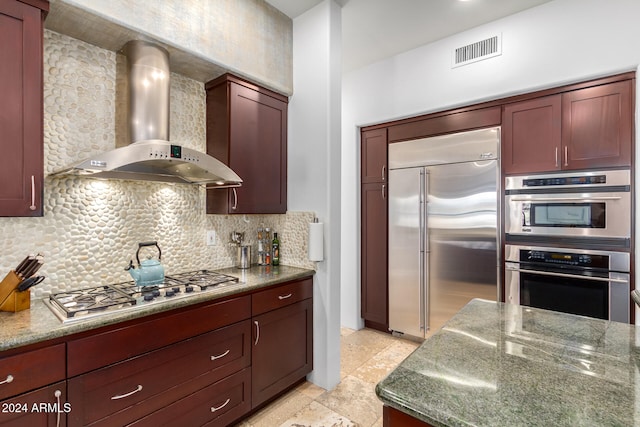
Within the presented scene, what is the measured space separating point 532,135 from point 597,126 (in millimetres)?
400

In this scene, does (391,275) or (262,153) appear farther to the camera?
(391,275)

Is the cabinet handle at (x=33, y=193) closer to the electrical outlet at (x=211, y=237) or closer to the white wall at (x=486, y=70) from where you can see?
the electrical outlet at (x=211, y=237)

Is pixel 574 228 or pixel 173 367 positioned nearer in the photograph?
pixel 173 367

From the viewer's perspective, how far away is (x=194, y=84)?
245cm

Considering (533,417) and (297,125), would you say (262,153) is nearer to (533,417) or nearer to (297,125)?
(297,125)

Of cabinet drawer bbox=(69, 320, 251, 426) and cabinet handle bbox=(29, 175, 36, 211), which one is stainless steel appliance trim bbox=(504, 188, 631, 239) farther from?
cabinet handle bbox=(29, 175, 36, 211)

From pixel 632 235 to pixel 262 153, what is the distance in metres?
2.72

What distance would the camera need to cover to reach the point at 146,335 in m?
1.54

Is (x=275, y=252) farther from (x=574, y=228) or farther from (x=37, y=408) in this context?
(x=574, y=228)

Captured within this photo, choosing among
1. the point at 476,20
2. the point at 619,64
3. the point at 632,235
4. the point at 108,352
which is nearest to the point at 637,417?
the point at 108,352

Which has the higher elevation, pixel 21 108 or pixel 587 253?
pixel 21 108

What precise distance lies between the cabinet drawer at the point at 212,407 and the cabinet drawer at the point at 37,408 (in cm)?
36

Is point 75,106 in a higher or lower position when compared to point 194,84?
lower

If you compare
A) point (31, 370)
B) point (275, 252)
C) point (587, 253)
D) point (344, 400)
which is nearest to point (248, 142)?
point (275, 252)
